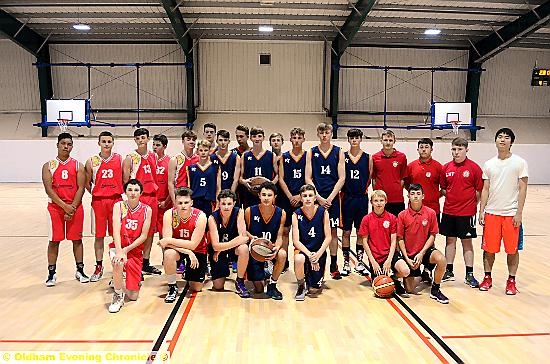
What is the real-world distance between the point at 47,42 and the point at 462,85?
47.8ft

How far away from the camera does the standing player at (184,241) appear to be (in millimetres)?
4395

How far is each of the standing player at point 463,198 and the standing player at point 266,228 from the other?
1.87 meters

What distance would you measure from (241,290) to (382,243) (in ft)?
4.96

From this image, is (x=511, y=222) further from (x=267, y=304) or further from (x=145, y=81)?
(x=145, y=81)

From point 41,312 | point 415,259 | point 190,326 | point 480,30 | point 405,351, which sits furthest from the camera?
point 480,30

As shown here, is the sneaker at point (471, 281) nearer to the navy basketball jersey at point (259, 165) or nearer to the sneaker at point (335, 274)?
the sneaker at point (335, 274)

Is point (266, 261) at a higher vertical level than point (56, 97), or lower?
lower

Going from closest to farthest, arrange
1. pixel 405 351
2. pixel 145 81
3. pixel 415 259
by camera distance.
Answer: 1. pixel 405 351
2. pixel 415 259
3. pixel 145 81

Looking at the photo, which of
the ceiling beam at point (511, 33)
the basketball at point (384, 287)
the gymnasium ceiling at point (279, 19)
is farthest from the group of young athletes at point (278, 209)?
the ceiling beam at point (511, 33)

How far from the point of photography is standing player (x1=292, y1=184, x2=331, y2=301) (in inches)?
178

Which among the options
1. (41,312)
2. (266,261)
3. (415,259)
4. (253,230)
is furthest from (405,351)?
(41,312)

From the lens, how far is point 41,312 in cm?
407

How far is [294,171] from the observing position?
5.19 m

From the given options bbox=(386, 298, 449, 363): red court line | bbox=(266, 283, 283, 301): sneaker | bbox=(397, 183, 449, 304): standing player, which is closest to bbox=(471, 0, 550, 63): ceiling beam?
bbox=(397, 183, 449, 304): standing player
